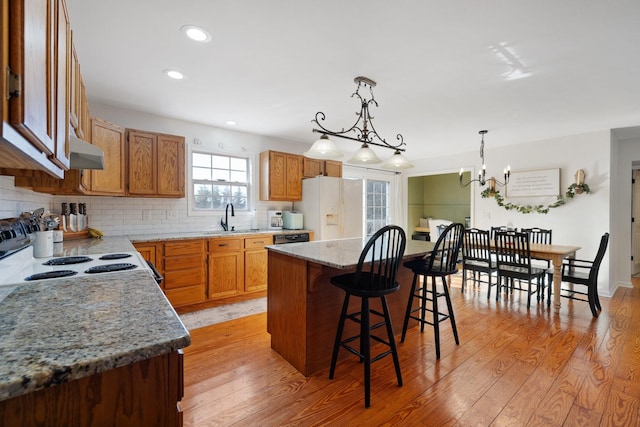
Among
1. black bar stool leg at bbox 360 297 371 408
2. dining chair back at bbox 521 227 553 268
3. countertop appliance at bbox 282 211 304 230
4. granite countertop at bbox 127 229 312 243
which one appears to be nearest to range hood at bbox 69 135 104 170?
granite countertop at bbox 127 229 312 243

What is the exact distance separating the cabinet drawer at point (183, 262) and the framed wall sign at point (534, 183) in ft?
16.3

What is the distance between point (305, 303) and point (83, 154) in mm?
1645

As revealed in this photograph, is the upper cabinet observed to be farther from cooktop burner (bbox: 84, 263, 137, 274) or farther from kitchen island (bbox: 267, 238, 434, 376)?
kitchen island (bbox: 267, 238, 434, 376)

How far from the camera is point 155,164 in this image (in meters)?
3.56

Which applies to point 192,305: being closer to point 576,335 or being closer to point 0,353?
point 0,353

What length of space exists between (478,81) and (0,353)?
333cm

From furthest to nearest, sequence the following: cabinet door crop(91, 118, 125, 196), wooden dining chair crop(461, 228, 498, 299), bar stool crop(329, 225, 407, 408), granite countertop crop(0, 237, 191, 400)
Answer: wooden dining chair crop(461, 228, 498, 299)
cabinet door crop(91, 118, 125, 196)
bar stool crop(329, 225, 407, 408)
granite countertop crop(0, 237, 191, 400)

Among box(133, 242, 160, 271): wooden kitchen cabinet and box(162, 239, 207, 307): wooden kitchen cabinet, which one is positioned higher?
box(133, 242, 160, 271): wooden kitchen cabinet

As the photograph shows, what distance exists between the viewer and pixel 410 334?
112 inches

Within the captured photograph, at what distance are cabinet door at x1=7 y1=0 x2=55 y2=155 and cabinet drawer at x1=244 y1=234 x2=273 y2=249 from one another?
305 cm

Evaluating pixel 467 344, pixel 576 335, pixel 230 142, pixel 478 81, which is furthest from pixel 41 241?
pixel 576 335

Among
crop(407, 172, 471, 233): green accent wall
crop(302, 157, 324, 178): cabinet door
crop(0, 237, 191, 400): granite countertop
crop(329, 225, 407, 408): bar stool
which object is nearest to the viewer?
crop(0, 237, 191, 400): granite countertop

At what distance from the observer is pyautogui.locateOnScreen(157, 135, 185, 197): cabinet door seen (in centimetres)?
359

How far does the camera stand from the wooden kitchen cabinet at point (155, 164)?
3404mm
